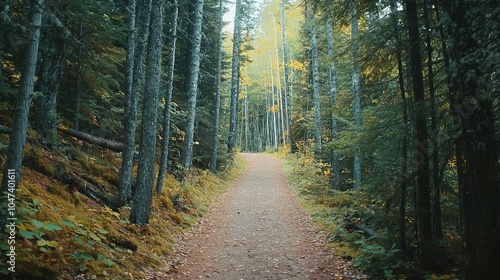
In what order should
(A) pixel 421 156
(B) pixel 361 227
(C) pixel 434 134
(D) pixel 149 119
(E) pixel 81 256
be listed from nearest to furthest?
(E) pixel 81 256 → (C) pixel 434 134 → (A) pixel 421 156 → (D) pixel 149 119 → (B) pixel 361 227

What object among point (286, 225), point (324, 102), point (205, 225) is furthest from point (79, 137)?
point (324, 102)

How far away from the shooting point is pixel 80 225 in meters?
5.64

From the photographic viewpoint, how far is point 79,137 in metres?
9.51

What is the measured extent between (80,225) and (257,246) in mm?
4462

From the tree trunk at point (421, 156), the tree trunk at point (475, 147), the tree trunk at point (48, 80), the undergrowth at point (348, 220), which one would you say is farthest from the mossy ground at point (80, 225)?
the tree trunk at point (475, 147)

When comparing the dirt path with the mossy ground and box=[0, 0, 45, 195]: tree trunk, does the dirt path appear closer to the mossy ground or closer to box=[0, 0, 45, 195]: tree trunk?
the mossy ground

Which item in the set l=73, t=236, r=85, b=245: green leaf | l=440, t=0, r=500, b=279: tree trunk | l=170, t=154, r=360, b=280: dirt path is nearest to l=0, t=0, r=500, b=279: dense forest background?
l=440, t=0, r=500, b=279: tree trunk

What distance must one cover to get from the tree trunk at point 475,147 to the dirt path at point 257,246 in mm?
2810

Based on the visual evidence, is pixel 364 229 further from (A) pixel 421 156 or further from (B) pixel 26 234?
(B) pixel 26 234

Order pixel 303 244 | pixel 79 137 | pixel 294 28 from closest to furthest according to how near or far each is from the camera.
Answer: pixel 303 244 → pixel 79 137 → pixel 294 28

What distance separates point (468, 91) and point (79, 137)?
9767mm

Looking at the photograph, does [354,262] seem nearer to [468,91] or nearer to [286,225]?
[286,225]

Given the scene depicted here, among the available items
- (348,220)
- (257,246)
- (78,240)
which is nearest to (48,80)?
(78,240)

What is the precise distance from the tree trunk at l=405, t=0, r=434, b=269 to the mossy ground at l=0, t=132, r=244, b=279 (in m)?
5.04
